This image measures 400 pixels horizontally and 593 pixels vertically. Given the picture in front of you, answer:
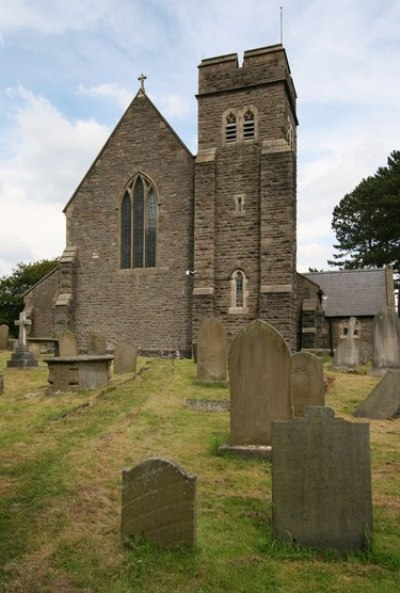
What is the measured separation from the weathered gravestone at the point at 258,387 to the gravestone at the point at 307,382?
7.02 feet

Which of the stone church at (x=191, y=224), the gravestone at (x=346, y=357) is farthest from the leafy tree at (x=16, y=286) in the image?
the gravestone at (x=346, y=357)

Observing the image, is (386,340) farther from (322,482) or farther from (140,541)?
(140,541)

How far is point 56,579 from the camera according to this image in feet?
10.2

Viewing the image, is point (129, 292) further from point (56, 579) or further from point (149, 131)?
point (56, 579)

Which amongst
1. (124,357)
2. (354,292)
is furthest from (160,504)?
(354,292)

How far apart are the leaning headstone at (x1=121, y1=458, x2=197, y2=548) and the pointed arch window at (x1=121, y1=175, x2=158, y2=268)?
16.9 m

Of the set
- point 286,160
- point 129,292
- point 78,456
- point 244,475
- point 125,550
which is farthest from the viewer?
point 129,292

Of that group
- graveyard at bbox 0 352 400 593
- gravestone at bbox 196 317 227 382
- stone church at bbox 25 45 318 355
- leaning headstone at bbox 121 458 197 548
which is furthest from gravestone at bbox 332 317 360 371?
leaning headstone at bbox 121 458 197 548

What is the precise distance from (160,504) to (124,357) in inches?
388

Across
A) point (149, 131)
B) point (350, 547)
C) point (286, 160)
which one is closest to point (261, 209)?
point (286, 160)

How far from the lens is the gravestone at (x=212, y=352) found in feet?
36.9

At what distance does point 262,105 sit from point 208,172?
131 inches

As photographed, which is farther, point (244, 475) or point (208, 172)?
point (208, 172)

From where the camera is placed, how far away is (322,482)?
3721mm
